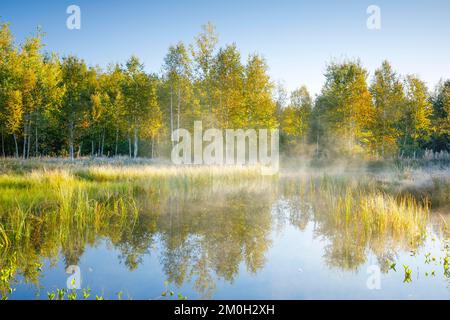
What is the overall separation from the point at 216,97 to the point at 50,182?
16450 millimetres

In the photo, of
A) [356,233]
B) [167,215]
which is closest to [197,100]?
[167,215]

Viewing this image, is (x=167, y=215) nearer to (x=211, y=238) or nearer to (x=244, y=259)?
(x=211, y=238)

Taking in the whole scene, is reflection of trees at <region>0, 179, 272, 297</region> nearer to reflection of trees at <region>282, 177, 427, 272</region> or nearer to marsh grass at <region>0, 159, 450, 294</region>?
marsh grass at <region>0, 159, 450, 294</region>

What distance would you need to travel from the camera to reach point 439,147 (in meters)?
36.5

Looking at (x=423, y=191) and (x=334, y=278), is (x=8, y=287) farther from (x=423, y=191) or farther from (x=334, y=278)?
(x=423, y=191)

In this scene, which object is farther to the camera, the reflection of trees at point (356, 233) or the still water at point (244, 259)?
the reflection of trees at point (356, 233)

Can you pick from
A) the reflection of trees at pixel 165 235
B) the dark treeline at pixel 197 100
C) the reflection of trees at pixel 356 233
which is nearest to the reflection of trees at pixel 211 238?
the reflection of trees at pixel 165 235

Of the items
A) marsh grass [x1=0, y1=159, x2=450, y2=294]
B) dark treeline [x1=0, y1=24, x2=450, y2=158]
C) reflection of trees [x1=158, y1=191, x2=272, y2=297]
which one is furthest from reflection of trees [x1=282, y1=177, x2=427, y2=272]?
dark treeline [x1=0, y1=24, x2=450, y2=158]

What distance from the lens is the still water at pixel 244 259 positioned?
447 centimetres

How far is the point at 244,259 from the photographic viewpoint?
5688 millimetres

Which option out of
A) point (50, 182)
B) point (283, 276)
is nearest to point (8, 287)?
point (283, 276)

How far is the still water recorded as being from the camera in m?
4.47

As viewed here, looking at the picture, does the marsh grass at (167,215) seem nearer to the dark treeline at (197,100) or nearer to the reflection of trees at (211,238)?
the reflection of trees at (211,238)

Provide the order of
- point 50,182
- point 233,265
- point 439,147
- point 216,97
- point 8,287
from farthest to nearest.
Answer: point 439,147 → point 216,97 → point 50,182 → point 233,265 → point 8,287
